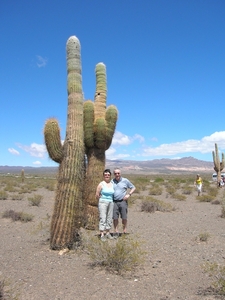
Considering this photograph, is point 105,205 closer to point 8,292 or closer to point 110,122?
point 110,122

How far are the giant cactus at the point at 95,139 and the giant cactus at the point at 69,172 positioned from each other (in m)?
1.55

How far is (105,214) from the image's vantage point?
7652 millimetres

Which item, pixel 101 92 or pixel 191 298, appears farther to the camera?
pixel 101 92

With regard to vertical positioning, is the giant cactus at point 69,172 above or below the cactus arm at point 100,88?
below

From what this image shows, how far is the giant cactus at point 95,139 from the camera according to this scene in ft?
30.9

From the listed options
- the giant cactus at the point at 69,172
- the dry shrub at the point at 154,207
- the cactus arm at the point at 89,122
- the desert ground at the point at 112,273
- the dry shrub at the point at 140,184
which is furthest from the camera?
the dry shrub at the point at 140,184

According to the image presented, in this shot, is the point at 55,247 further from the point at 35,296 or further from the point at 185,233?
the point at 185,233

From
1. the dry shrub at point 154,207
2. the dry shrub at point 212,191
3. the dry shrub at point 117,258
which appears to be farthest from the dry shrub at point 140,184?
the dry shrub at point 117,258

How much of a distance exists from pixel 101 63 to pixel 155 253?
6.17m

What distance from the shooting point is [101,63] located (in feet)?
34.0

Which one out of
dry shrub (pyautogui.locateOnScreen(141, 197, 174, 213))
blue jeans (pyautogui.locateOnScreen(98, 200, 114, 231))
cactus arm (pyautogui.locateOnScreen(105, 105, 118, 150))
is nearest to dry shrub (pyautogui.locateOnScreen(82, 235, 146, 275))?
blue jeans (pyautogui.locateOnScreen(98, 200, 114, 231))

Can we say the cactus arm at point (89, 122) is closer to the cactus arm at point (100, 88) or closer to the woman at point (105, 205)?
the cactus arm at point (100, 88)

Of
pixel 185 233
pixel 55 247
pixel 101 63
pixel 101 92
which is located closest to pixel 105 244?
pixel 55 247

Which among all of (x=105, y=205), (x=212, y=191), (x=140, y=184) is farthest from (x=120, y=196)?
(x=140, y=184)
